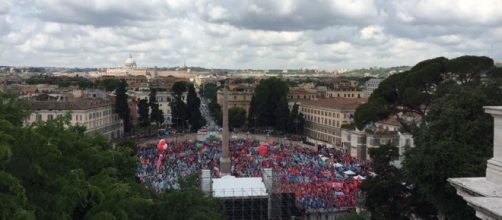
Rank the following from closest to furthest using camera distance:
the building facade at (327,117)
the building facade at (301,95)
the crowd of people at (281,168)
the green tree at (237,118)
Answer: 1. the crowd of people at (281,168)
2. the building facade at (327,117)
3. the green tree at (237,118)
4. the building facade at (301,95)

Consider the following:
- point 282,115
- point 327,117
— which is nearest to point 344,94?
point 327,117

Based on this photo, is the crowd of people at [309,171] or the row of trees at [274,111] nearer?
the crowd of people at [309,171]

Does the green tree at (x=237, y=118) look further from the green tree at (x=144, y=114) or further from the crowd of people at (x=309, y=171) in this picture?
the crowd of people at (x=309, y=171)

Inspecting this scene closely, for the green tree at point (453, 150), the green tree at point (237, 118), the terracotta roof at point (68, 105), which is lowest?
the green tree at point (237, 118)

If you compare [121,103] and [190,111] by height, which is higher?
[121,103]

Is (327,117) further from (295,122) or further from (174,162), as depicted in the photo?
(174,162)

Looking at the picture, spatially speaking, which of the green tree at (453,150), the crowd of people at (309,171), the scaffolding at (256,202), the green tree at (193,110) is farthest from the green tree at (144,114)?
the green tree at (453,150)

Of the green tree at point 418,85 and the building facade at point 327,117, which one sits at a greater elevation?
the green tree at point 418,85
